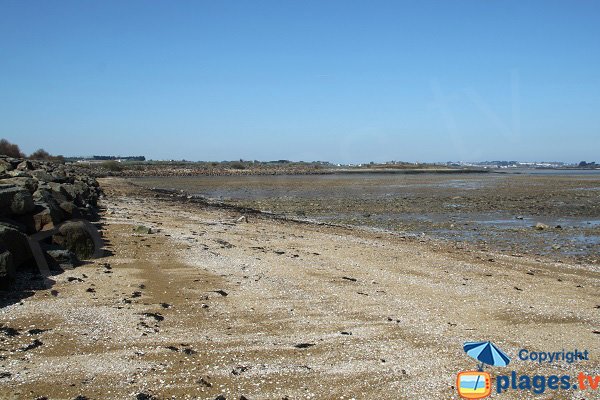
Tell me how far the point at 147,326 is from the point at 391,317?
3.89 meters

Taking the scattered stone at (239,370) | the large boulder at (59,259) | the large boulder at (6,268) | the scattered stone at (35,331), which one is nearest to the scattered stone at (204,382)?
the scattered stone at (239,370)

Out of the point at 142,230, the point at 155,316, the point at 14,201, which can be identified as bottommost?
the point at 155,316

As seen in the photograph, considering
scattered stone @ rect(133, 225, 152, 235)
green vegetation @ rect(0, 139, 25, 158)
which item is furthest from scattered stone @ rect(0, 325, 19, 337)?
green vegetation @ rect(0, 139, 25, 158)

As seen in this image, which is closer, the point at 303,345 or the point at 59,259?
the point at 303,345

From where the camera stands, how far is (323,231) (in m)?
18.5

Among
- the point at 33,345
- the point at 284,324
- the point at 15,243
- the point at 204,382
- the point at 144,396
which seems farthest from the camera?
the point at 15,243

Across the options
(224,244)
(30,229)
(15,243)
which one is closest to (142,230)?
(224,244)

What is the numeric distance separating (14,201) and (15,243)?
2301 millimetres

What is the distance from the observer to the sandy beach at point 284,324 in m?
5.43

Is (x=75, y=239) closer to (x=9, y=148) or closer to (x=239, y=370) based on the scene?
(x=239, y=370)

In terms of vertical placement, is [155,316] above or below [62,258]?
below

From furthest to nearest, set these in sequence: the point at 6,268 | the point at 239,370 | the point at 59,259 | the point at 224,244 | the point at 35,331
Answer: the point at 224,244
the point at 59,259
the point at 6,268
the point at 35,331
the point at 239,370

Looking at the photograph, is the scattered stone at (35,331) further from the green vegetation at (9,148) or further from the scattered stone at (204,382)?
the green vegetation at (9,148)

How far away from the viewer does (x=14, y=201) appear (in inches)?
424
